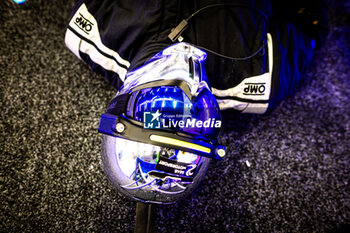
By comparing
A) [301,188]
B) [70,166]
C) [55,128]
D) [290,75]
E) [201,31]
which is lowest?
[301,188]

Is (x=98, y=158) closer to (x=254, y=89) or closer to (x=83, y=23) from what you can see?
(x=83, y=23)

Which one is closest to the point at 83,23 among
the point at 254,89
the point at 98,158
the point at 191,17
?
the point at 191,17

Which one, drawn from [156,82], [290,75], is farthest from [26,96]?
[290,75]

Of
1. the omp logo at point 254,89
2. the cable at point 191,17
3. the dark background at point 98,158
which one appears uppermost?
the cable at point 191,17

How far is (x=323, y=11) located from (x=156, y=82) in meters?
0.70

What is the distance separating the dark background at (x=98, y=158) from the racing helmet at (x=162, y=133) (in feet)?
0.89

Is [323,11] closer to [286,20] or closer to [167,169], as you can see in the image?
[286,20]

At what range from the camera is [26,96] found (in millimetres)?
820

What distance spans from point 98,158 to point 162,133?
0.41 meters

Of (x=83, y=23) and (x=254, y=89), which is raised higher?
(x=83, y=23)

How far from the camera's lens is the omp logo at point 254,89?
28.1 inches

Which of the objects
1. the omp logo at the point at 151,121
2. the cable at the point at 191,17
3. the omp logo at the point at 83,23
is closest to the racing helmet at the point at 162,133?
the omp logo at the point at 151,121

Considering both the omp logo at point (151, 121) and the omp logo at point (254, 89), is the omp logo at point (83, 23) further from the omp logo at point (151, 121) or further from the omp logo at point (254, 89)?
the omp logo at point (254, 89)

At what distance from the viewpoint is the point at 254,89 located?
718 mm
